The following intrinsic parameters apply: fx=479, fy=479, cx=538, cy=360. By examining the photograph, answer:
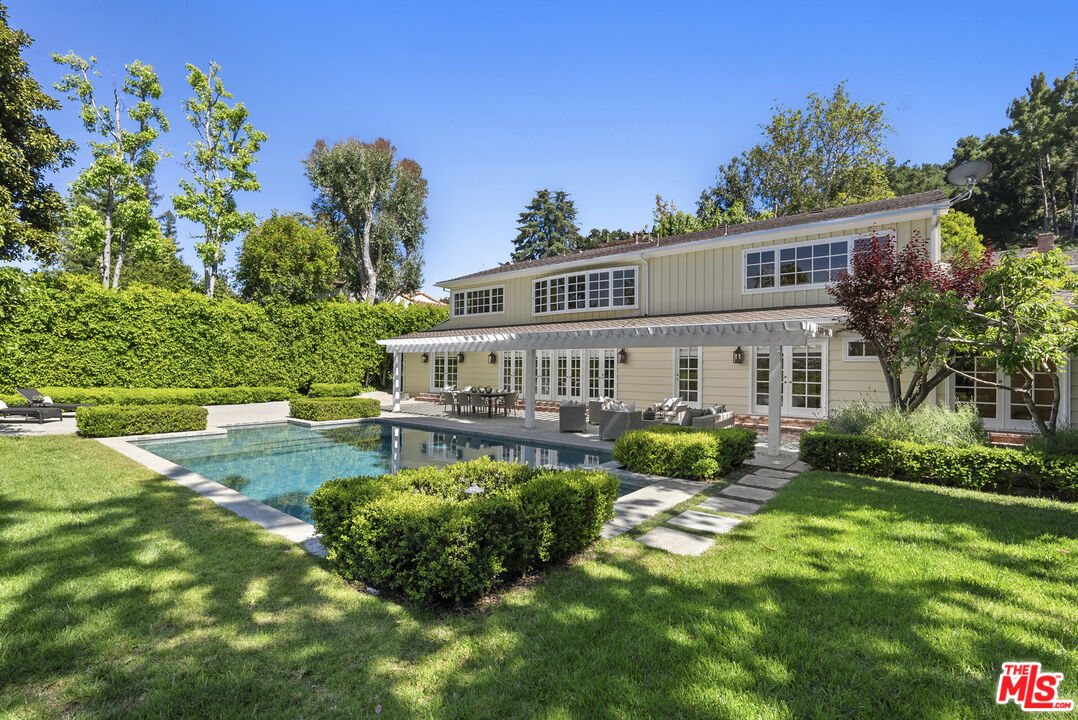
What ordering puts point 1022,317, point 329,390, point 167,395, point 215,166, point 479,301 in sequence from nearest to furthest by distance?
1. point 1022,317
2. point 167,395
3. point 329,390
4. point 479,301
5. point 215,166

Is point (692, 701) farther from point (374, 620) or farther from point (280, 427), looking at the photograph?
point (280, 427)

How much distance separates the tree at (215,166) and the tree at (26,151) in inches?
435

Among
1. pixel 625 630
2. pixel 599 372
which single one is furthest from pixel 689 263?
pixel 625 630

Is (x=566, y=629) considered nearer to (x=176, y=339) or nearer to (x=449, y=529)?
(x=449, y=529)

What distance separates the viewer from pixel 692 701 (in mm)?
2650

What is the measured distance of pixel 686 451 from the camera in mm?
8258

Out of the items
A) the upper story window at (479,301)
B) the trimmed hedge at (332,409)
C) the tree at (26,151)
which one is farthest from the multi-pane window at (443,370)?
the tree at (26,151)

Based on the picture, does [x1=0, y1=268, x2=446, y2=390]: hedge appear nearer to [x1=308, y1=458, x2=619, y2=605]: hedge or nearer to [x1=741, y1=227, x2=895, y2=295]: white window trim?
[x1=308, y1=458, x2=619, y2=605]: hedge

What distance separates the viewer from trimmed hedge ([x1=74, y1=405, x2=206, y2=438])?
1216cm

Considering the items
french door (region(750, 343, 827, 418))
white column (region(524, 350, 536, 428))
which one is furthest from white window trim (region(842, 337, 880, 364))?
white column (region(524, 350, 536, 428))

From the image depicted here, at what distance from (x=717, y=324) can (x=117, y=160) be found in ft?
97.4

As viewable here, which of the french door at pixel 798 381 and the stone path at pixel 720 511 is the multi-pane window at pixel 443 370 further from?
the stone path at pixel 720 511

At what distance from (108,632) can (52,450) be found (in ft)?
32.5

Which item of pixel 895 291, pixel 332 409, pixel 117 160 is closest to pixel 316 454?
pixel 332 409
